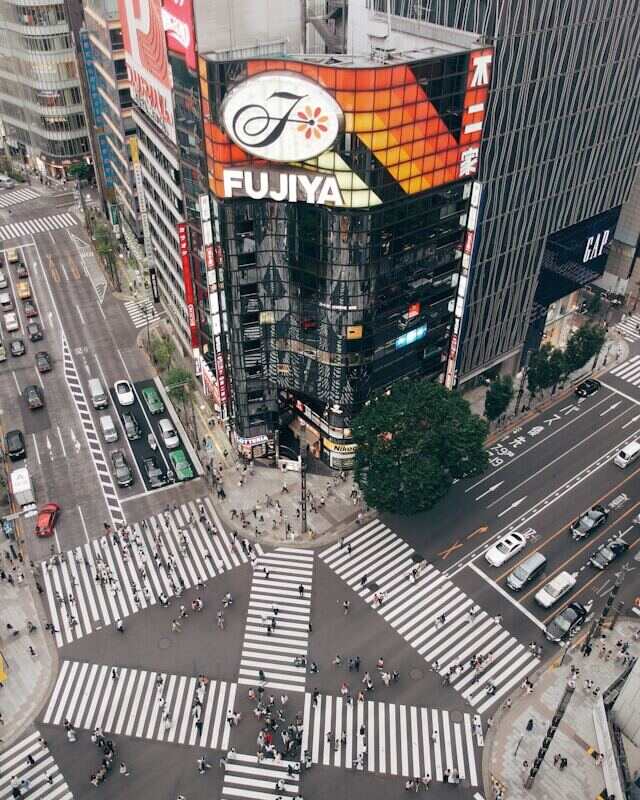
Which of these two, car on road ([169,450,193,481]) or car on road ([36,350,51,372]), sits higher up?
car on road ([36,350,51,372])

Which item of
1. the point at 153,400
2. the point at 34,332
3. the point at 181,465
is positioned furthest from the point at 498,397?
the point at 34,332

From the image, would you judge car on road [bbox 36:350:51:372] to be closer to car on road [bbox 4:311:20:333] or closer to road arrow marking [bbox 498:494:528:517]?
car on road [bbox 4:311:20:333]

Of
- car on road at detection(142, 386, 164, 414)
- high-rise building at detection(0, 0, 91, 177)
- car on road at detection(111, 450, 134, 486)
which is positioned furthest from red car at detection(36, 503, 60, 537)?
high-rise building at detection(0, 0, 91, 177)

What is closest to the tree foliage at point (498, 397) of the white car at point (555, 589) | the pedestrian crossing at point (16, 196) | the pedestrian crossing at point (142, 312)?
the white car at point (555, 589)

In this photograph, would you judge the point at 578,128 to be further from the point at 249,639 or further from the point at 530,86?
the point at 249,639

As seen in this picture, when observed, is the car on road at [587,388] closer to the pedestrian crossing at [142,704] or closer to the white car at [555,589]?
the white car at [555,589]
